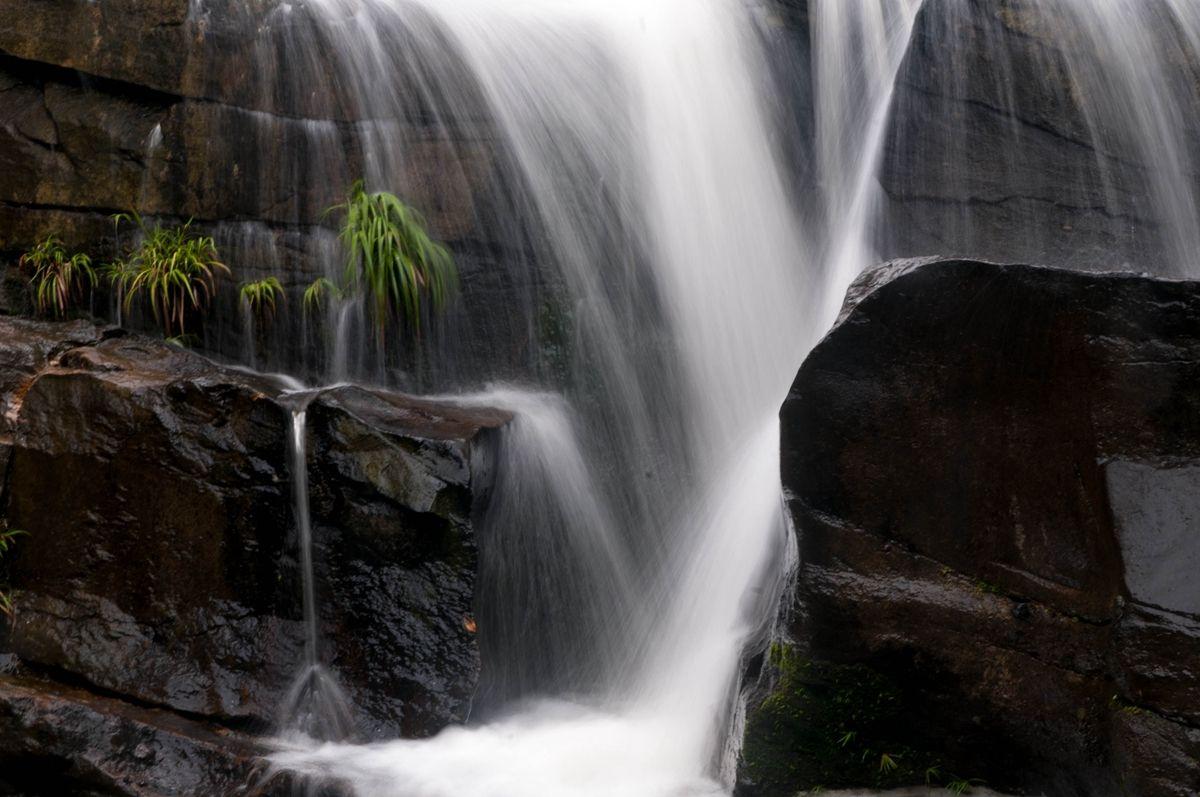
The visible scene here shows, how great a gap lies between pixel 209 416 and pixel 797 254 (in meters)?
4.96

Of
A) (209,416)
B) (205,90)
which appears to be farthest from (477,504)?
(205,90)

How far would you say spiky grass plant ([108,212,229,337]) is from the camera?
6.53 m

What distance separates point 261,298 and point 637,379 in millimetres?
2845

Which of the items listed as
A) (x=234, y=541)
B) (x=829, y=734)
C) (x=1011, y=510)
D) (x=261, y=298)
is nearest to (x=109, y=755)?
(x=234, y=541)

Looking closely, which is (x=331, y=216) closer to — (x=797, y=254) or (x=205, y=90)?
(x=205, y=90)

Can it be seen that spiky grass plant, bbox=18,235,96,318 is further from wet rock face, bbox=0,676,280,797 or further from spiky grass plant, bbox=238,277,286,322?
wet rock face, bbox=0,676,280,797

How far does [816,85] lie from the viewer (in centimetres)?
Answer: 860

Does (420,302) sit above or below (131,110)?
below

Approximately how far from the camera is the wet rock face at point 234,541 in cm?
524

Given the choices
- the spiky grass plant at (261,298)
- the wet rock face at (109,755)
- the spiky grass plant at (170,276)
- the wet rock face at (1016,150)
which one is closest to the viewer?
the wet rock face at (109,755)

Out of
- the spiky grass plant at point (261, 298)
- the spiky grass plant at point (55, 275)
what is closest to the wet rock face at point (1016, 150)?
the spiky grass plant at point (261, 298)

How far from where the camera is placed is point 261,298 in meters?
6.65

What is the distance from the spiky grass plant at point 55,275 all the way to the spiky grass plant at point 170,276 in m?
0.21

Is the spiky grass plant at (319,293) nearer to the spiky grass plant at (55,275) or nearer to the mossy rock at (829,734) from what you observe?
the spiky grass plant at (55,275)
